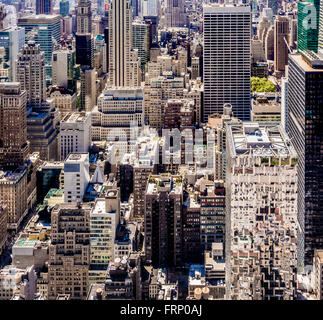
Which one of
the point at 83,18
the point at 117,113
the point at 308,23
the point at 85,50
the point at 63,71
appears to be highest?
the point at 83,18

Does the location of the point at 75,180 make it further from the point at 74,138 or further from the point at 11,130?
the point at 74,138

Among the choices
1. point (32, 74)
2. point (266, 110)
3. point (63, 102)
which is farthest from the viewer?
point (63, 102)

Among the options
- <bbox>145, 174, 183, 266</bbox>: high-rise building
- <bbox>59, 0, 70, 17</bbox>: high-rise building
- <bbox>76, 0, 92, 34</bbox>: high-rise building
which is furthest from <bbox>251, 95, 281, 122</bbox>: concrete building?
<bbox>59, 0, 70, 17</bbox>: high-rise building

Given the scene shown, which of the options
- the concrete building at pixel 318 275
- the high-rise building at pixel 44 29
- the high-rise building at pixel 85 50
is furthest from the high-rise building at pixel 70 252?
the high-rise building at pixel 44 29

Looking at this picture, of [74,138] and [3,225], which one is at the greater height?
[74,138]

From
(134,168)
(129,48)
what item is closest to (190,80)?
(129,48)

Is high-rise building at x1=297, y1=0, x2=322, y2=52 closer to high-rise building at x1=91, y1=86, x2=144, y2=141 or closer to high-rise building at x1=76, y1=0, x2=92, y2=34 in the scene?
high-rise building at x1=91, y1=86, x2=144, y2=141

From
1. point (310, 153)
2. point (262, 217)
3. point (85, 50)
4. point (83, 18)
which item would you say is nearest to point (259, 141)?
point (262, 217)
